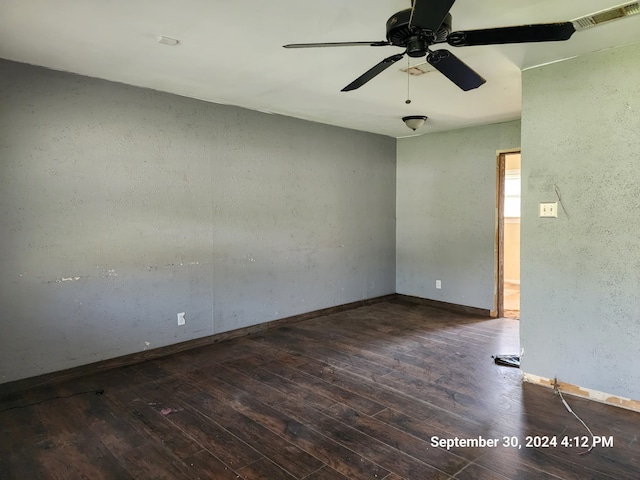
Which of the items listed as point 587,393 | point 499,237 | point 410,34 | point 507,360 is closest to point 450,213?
point 499,237

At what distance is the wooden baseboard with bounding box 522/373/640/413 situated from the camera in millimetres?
2725

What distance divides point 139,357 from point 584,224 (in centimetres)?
378

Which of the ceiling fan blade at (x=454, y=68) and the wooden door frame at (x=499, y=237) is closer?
the ceiling fan blade at (x=454, y=68)

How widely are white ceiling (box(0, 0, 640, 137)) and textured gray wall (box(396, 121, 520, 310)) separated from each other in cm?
113

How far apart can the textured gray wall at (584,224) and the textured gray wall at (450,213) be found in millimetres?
1974

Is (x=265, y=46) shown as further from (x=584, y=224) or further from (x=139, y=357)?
(x=139, y=357)

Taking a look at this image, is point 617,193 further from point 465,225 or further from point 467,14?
point 465,225

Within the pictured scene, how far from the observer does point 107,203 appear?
3402 millimetres

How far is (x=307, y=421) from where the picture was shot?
8.43 feet

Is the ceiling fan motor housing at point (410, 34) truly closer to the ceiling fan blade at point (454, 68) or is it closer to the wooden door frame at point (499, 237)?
the ceiling fan blade at point (454, 68)

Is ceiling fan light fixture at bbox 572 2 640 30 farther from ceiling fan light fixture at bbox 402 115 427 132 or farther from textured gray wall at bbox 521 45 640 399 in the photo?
ceiling fan light fixture at bbox 402 115 427 132

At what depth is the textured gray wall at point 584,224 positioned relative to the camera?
270cm

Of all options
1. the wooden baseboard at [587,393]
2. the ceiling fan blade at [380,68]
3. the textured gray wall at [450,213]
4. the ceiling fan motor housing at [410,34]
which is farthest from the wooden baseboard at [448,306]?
the ceiling fan motor housing at [410,34]

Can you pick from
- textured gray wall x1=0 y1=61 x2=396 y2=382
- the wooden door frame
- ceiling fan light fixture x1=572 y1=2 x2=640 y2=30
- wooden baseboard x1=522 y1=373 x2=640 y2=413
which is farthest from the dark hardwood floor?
ceiling fan light fixture x1=572 y1=2 x2=640 y2=30
